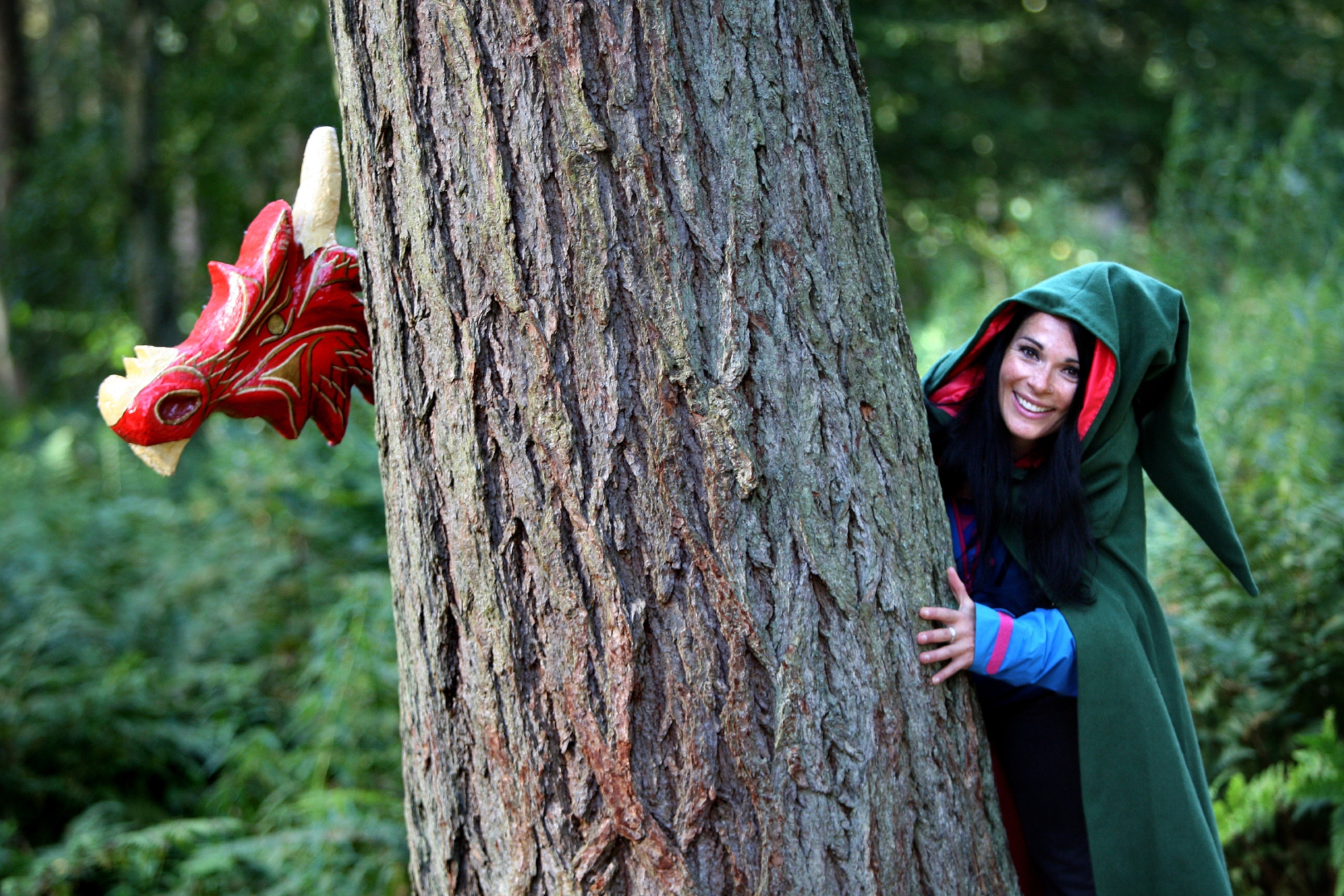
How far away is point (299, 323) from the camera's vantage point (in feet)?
6.03

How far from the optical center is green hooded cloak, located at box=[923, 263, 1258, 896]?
6.03ft

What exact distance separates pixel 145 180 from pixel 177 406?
8.15 metres

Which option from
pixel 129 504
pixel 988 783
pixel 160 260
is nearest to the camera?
pixel 988 783

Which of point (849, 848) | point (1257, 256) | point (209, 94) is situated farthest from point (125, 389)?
point (209, 94)

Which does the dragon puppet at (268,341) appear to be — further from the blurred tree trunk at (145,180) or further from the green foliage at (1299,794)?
the blurred tree trunk at (145,180)

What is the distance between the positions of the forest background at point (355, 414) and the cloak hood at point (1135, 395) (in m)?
1.14

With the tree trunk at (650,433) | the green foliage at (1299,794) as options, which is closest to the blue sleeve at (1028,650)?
the tree trunk at (650,433)

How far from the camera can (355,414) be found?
5469 millimetres

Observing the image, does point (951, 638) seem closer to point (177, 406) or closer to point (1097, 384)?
point (1097, 384)

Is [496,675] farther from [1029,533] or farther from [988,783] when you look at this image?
[1029,533]

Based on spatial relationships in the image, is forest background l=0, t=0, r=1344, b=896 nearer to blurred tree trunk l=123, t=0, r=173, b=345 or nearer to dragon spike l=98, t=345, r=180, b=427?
blurred tree trunk l=123, t=0, r=173, b=345

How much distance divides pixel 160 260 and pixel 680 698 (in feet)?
29.3

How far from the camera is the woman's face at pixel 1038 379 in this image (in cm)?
199

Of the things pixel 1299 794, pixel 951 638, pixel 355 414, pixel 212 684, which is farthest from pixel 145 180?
pixel 1299 794
